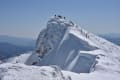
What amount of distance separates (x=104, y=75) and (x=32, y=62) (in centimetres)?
2814

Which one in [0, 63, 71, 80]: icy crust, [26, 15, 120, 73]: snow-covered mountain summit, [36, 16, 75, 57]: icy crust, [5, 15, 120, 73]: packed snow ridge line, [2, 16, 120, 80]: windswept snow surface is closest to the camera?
[0, 63, 71, 80]: icy crust

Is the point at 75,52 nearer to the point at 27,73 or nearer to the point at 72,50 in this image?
the point at 72,50

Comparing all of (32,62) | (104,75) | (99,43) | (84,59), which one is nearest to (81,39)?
(99,43)

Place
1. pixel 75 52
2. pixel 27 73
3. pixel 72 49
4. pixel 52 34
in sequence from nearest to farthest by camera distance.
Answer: pixel 27 73, pixel 75 52, pixel 72 49, pixel 52 34

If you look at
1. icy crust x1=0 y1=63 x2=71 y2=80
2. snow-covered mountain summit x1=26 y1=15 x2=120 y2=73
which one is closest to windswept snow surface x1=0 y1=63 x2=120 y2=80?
icy crust x1=0 y1=63 x2=71 y2=80

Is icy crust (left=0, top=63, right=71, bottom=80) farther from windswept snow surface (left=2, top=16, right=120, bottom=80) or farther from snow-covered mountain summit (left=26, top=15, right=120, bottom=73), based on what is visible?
snow-covered mountain summit (left=26, top=15, right=120, bottom=73)

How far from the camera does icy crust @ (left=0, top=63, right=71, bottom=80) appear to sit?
22.6 m

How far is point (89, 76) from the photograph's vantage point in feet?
137

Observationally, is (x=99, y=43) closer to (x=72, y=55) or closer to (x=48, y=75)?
(x=72, y=55)

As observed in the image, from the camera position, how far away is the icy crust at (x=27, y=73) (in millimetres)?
22561

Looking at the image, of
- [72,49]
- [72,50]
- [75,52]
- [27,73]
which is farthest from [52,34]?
[27,73]

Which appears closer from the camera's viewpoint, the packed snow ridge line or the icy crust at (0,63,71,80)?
the icy crust at (0,63,71,80)

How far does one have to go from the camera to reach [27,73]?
2312 cm

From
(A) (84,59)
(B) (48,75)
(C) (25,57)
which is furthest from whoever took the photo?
(C) (25,57)
